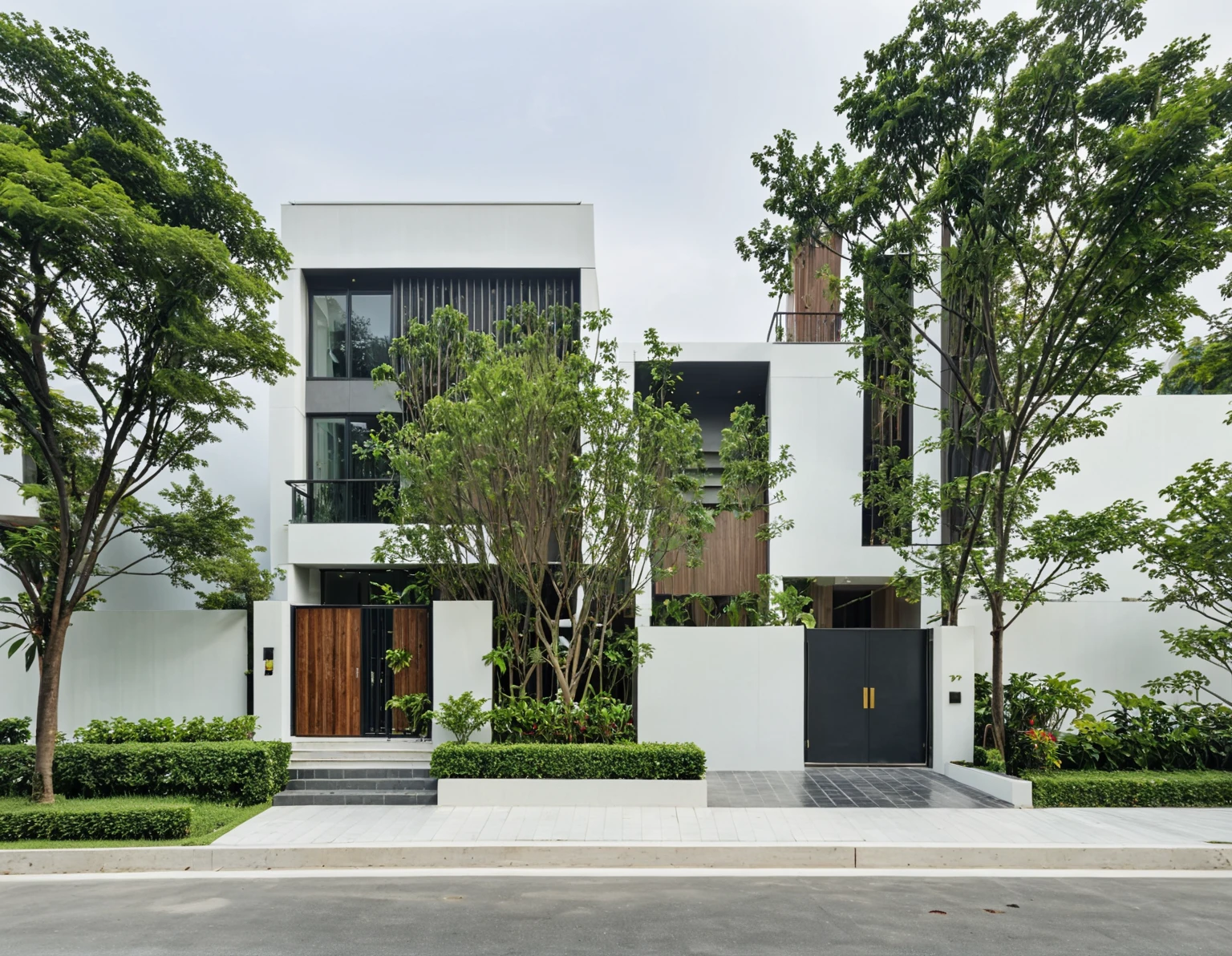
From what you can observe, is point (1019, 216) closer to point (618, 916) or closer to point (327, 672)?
point (618, 916)

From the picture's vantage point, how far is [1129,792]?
31.2 feet

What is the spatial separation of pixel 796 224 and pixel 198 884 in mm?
11238

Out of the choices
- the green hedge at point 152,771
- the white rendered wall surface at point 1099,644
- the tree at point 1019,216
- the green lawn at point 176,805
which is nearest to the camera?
the green lawn at point 176,805

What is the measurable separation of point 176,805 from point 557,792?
4.61 meters

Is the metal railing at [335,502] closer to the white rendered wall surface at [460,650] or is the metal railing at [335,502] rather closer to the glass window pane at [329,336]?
the glass window pane at [329,336]

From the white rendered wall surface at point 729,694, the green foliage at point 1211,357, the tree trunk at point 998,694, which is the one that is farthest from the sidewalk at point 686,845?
the green foliage at point 1211,357

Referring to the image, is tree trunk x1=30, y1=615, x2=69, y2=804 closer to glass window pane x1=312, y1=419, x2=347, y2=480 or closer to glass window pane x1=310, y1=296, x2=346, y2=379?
glass window pane x1=312, y1=419, x2=347, y2=480

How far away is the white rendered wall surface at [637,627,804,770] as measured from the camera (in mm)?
11266

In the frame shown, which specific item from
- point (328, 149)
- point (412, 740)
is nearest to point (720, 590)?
point (412, 740)

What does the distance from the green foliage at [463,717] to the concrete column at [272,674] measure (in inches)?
105

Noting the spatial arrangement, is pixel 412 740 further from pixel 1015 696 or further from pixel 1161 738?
pixel 1161 738

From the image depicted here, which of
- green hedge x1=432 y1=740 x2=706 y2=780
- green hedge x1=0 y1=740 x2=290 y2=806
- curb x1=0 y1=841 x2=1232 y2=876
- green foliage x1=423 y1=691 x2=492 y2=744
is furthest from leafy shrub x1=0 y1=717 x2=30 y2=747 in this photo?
green hedge x1=432 y1=740 x2=706 y2=780

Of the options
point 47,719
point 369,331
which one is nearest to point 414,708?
point 47,719

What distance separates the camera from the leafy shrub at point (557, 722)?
10.2 m
